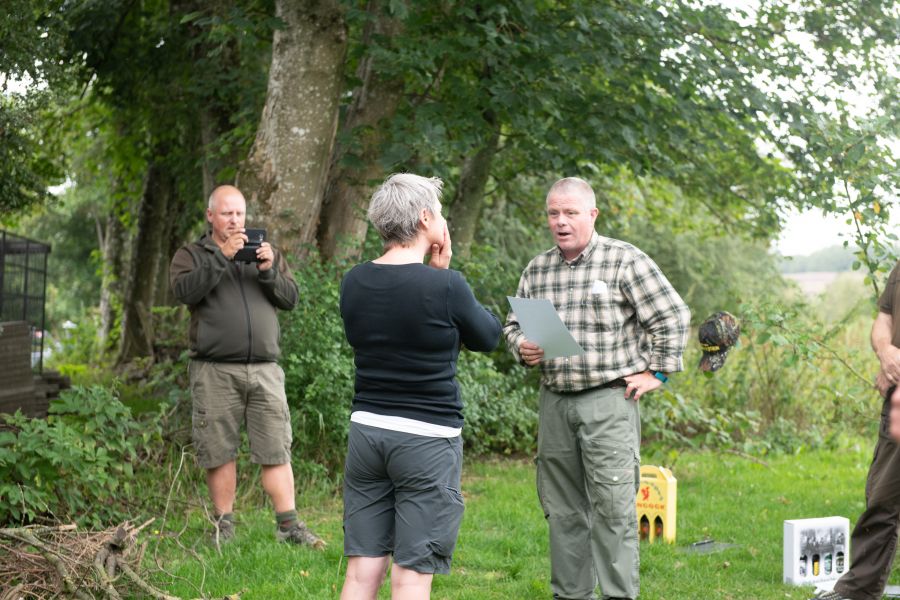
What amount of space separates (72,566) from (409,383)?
1997 millimetres

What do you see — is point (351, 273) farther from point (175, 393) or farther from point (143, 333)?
point (143, 333)

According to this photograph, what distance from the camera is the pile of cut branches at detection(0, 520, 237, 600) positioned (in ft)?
13.8

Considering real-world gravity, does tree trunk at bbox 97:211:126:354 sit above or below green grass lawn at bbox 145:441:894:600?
above

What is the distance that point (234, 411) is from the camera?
5.62 metres

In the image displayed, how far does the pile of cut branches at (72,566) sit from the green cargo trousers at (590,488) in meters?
1.73

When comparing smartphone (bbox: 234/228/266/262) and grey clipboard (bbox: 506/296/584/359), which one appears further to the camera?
smartphone (bbox: 234/228/266/262)

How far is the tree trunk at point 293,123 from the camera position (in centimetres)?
763

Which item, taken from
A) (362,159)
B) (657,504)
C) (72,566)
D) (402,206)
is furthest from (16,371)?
(402,206)

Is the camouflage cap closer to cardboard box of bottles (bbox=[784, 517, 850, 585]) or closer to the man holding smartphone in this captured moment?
cardboard box of bottles (bbox=[784, 517, 850, 585])

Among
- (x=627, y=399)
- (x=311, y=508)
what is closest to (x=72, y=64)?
(x=311, y=508)

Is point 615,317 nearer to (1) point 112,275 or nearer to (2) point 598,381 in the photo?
(2) point 598,381

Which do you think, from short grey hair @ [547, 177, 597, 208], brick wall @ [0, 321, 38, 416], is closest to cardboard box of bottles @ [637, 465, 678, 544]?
short grey hair @ [547, 177, 597, 208]

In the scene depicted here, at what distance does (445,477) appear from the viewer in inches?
132

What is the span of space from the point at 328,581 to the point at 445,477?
1889 millimetres
